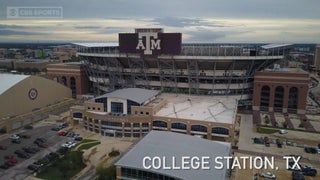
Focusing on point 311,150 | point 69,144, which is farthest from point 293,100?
point 69,144

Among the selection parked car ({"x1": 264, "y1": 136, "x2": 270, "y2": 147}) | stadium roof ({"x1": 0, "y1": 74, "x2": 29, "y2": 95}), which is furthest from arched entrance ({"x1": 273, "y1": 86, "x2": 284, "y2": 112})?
stadium roof ({"x1": 0, "y1": 74, "x2": 29, "y2": 95})

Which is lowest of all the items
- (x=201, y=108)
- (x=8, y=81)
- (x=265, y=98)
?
(x=201, y=108)

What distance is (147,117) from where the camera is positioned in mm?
51125

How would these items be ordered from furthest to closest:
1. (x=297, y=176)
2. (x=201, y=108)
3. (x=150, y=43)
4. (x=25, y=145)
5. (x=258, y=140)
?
(x=150, y=43), (x=201, y=108), (x=25, y=145), (x=258, y=140), (x=297, y=176)

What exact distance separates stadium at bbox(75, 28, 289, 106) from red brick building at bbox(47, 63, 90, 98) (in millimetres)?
8816

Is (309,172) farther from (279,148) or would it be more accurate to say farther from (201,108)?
(201,108)

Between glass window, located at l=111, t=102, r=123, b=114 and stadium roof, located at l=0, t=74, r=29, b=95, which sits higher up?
stadium roof, located at l=0, t=74, r=29, b=95

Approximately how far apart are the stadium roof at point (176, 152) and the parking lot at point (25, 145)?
53.7ft

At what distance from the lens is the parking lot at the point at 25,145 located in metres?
37.9

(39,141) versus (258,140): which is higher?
(258,140)

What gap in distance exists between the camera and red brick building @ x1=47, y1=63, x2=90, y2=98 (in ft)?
271

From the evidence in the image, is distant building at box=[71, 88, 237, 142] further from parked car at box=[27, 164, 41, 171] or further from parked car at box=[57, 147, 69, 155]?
parked car at box=[27, 164, 41, 171]

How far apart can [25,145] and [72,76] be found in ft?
125

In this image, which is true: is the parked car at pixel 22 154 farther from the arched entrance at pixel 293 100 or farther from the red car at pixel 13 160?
the arched entrance at pixel 293 100
